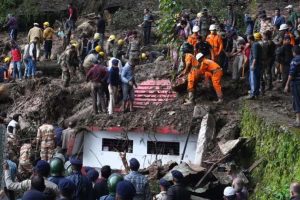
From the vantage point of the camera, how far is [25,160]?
18547 millimetres

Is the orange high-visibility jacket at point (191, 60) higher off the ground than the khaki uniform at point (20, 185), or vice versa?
the orange high-visibility jacket at point (191, 60)

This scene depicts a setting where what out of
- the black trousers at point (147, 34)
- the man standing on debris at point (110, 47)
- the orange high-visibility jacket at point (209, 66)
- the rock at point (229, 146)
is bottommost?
the rock at point (229, 146)

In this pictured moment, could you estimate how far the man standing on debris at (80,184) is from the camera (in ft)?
36.7

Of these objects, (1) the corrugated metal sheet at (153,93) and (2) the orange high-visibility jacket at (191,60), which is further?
(1) the corrugated metal sheet at (153,93)

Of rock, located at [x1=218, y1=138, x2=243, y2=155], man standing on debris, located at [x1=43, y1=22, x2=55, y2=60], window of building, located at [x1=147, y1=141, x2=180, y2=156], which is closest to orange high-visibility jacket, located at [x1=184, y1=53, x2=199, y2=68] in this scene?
window of building, located at [x1=147, y1=141, x2=180, y2=156]

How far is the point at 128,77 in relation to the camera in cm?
2011

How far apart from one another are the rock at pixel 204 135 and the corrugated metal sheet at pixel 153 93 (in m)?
2.27

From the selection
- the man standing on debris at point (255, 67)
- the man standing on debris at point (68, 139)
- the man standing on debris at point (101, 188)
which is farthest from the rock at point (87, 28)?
the man standing on debris at point (101, 188)

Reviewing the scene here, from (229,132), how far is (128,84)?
380 cm

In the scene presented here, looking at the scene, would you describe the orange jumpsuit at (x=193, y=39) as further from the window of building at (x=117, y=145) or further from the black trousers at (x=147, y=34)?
the black trousers at (x=147, y=34)

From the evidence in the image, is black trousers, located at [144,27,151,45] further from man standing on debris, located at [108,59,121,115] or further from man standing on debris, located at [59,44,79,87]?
man standing on debris, located at [108,59,121,115]

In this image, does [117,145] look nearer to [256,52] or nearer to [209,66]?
[209,66]

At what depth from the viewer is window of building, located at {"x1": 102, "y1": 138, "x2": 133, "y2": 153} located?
20125 millimetres

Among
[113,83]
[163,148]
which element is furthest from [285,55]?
[113,83]
